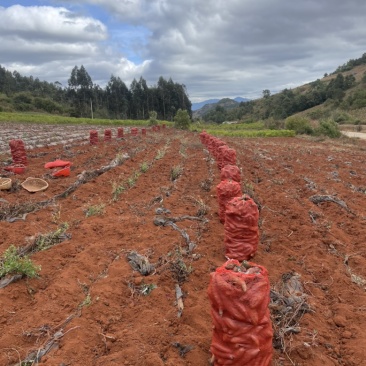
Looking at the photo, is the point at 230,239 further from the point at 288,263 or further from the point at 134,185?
the point at 134,185

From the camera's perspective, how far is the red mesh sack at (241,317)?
226cm

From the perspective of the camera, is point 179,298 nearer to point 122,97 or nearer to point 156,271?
point 156,271

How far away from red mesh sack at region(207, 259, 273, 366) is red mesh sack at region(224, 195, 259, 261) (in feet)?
6.06

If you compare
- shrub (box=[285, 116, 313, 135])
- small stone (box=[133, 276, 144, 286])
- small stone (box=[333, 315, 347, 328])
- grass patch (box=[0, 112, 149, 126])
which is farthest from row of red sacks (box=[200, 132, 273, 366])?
grass patch (box=[0, 112, 149, 126])

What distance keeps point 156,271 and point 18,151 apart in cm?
693

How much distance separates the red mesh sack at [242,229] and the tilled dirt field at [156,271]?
9.6 inches

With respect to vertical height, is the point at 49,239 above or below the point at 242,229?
below

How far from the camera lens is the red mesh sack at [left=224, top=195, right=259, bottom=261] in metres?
4.20

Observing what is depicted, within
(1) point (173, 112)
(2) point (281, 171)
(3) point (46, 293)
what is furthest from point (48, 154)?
(1) point (173, 112)

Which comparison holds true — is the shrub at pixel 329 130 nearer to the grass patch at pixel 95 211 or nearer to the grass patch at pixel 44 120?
the grass patch at pixel 95 211

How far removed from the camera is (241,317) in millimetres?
2266

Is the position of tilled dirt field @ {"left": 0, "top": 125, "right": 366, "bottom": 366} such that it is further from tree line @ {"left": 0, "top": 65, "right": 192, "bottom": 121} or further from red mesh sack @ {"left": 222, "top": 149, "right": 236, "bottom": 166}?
tree line @ {"left": 0, "top": 65, "right": 192, "bottom": 121}

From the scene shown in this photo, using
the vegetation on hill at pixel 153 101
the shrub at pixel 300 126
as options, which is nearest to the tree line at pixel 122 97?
the vegetation on hill at pixel 153 101

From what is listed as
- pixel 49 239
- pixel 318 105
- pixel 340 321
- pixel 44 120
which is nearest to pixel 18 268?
pixel 49 239
